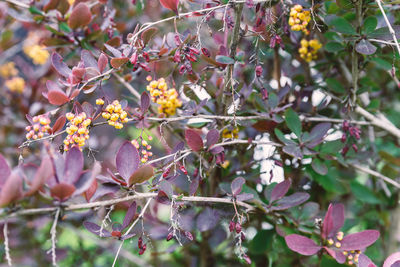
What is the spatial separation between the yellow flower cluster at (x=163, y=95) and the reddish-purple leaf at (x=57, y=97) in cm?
21

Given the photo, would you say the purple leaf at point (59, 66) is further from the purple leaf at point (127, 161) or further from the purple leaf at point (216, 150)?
the purple leaf at point (216, 150)

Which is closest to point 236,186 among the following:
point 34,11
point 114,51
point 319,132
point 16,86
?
point 319,132

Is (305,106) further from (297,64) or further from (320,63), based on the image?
(297,64)

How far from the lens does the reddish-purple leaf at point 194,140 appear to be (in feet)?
3.08

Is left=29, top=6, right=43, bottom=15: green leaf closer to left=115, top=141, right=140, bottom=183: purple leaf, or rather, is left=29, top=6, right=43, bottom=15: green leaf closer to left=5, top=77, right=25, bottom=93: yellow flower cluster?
left=115, top=141, right=140, bottom=183: purple leaf

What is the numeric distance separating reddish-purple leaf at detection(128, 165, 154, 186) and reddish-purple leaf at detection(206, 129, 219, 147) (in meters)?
0.22

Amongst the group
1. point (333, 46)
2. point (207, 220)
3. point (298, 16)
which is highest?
point (298, 16)

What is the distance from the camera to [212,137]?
961 millimetres

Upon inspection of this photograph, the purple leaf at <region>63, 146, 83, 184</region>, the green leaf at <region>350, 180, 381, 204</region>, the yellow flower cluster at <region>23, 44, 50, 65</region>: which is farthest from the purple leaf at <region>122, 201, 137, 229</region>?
the yellow flower cluster at <region>23, 44, 50, 65</region>

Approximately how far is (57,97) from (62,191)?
28 cm

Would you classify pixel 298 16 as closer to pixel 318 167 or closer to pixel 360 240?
pixel 318 167

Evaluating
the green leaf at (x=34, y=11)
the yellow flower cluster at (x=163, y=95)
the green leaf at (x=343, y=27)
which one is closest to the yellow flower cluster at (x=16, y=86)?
the green leaf at (x=34, y=11)

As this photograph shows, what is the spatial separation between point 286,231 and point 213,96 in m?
0.46

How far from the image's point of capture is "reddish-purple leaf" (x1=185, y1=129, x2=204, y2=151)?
0.94 meters
